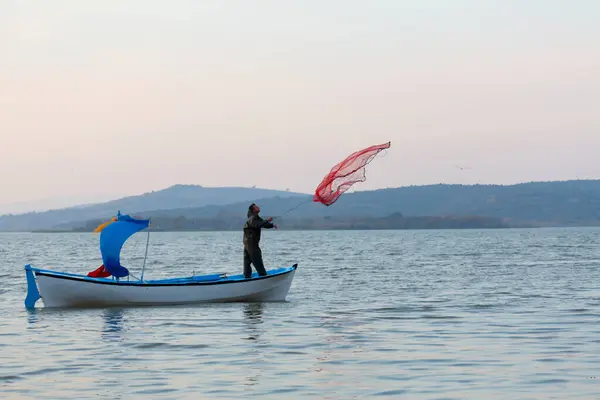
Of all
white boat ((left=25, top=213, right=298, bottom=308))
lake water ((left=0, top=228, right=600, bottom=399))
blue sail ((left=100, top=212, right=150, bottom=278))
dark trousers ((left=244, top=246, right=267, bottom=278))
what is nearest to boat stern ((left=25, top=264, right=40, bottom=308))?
white boat ((left=25, top=213, right=298, bottom=308))

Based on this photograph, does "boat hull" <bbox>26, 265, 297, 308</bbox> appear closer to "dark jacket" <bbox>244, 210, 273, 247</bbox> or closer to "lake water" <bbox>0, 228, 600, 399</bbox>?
"lake water" <bbox>0, 228, 600, 399</bbox>

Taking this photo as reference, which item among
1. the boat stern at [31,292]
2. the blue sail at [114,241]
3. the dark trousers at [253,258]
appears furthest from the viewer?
the dark trousers at [253,258]

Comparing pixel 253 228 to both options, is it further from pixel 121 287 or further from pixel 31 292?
pixel 31 292

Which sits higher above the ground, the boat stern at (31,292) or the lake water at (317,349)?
the boat stern at (31,292)

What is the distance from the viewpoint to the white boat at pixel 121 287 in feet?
92.1

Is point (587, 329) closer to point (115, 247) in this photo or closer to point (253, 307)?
point (253, 307)

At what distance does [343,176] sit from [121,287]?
679cm

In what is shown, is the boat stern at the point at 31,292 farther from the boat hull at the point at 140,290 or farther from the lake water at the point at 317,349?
the lake water at the point at 317,349

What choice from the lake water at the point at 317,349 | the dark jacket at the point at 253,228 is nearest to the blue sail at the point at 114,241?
the lake water at the point at 317,349

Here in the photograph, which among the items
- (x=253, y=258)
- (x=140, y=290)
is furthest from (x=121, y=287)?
(x=253, y=258)

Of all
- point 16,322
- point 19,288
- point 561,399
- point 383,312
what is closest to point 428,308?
point 383,312

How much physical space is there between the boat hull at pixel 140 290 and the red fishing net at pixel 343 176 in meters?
2.82

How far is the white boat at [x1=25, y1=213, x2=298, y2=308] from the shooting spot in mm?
28062

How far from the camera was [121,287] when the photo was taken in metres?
28.3
